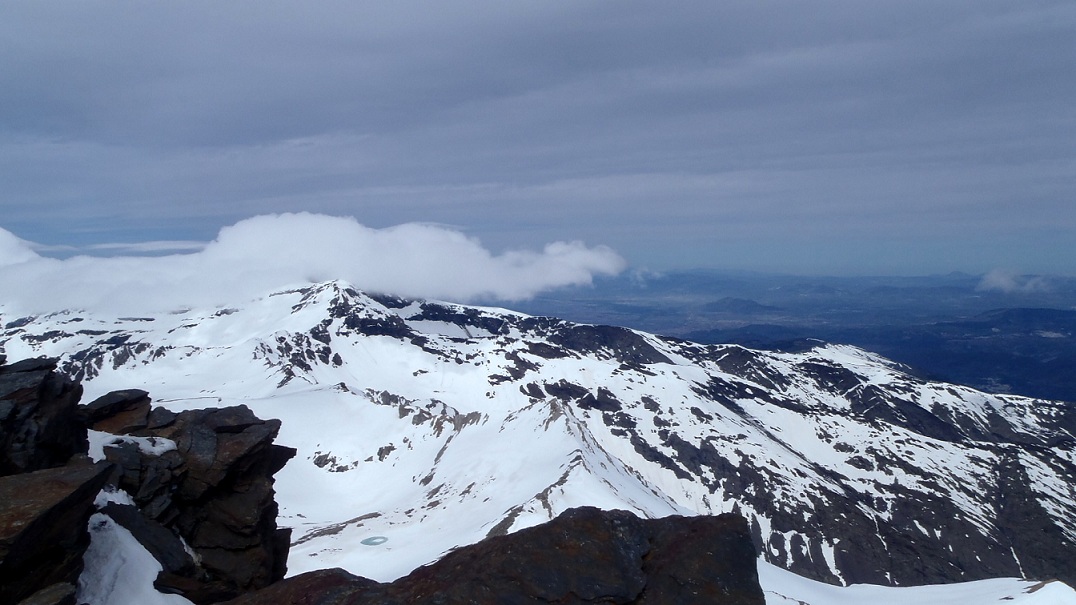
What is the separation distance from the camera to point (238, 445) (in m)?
30.1

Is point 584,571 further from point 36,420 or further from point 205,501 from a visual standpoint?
point 36,420

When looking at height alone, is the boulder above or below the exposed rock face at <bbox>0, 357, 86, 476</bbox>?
below

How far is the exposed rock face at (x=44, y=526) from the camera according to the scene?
731 inches

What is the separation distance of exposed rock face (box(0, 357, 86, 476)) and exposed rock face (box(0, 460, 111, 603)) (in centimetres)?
456

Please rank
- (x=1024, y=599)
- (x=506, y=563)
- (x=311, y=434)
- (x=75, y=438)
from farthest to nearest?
1. (x=311, y=434)
2. (x=1024, y=599)
3. (x=75, y=438)
4. (x=506, y=563)

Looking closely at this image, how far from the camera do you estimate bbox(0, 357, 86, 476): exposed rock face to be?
24.7 meters

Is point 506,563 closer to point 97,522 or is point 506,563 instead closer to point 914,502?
point 97,522

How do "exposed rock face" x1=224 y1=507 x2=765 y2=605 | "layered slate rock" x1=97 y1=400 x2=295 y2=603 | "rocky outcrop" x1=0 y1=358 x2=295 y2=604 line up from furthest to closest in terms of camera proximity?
"layered slate rock" x1=97 y1=400 x2=295 y2=603, "rocky outcrop" x1=0 y1=358 x2=295 y2=604, "exposed rock face" x1=224 y1=507 x2=765 y2=605

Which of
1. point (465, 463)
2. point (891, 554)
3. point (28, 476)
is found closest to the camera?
point (28, 476)

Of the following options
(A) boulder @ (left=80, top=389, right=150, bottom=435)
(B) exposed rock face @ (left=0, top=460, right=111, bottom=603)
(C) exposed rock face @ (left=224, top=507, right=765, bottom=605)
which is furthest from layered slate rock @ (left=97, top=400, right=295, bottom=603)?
(C) exposed rock face @ (left=224, top=507, right=765, bottom=605)

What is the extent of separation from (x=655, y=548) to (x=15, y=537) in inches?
758

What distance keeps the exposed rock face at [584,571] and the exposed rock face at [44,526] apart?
254 inches

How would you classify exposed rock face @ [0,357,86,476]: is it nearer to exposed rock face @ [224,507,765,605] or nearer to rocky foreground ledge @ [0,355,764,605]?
rocky foreground ledge @ [0,355,764,605]

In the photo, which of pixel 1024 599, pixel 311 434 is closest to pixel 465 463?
pixel 311 434
